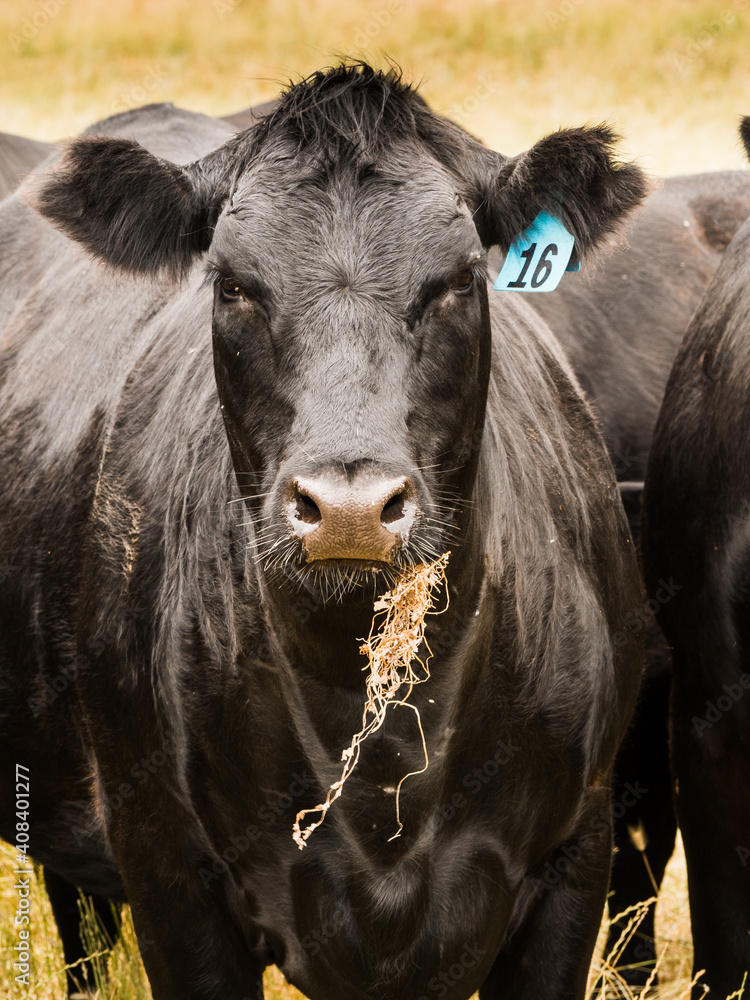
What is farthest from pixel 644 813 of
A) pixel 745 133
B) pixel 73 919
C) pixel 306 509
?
pixel 306 509

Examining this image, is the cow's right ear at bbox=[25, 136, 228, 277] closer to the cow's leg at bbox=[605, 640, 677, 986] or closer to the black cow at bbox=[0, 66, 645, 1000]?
the black cow at bbox=[0, 66, 645, 1000]

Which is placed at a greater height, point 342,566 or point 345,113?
point 345,113

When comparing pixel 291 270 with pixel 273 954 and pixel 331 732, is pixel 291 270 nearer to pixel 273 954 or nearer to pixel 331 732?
pixel 331 732

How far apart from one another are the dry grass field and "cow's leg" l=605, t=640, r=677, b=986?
37.9 feet

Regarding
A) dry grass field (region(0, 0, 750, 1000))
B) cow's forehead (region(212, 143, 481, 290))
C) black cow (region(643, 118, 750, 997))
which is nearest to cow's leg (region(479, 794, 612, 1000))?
black cow (region(643, 118, 750, 997))

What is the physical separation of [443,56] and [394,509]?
64.6 ft

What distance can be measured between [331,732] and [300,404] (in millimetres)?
849

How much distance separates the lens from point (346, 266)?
295 cm

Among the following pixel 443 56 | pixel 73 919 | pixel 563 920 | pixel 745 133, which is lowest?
pixel 73 919

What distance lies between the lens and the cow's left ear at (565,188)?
332 cm

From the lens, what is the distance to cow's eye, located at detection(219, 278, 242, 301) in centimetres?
309

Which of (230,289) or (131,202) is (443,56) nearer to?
(131,202)

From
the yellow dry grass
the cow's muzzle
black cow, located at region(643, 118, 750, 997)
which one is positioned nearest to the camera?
the cow's muzzle

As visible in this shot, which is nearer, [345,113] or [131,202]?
[345,113]
